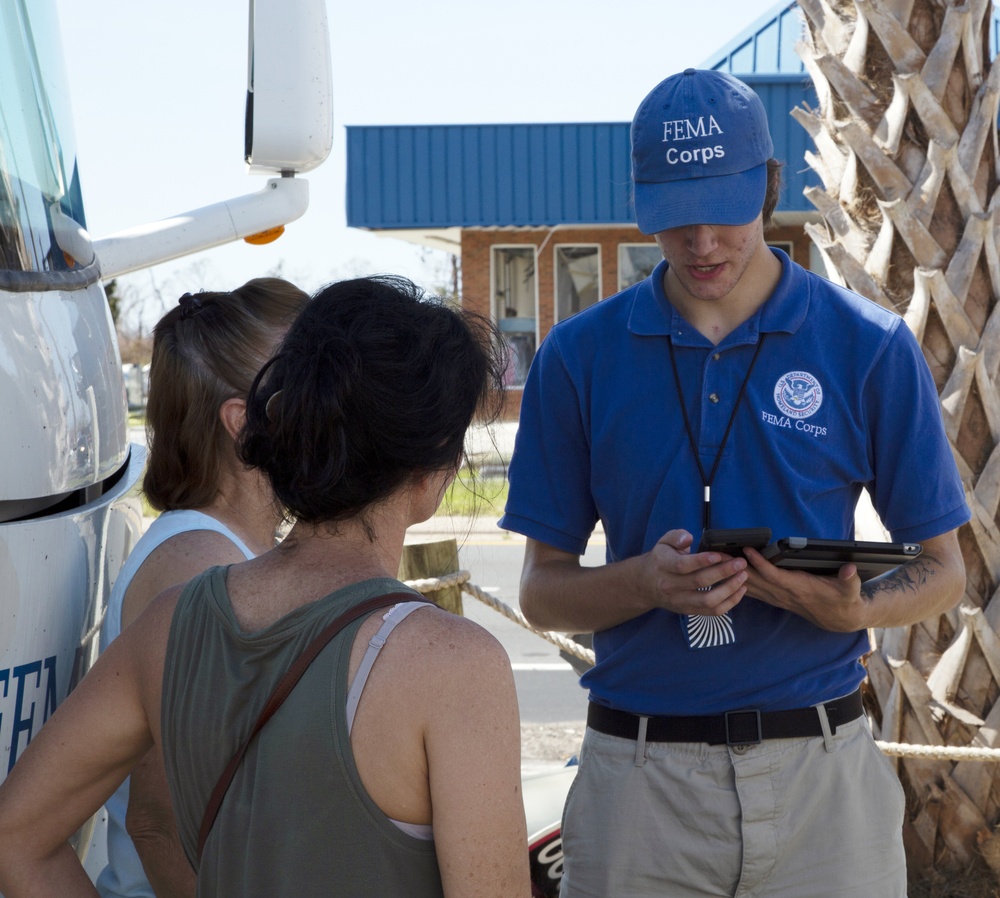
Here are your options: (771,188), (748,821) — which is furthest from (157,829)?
(771,188)

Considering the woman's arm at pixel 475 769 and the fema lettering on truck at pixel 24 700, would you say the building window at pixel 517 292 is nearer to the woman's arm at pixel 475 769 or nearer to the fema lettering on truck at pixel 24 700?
the fema lettering on truck at pixel 24 700

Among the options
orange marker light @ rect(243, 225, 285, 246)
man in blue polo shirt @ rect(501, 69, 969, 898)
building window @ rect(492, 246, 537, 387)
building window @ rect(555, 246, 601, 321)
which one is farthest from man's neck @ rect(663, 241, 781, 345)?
building window @ rect(555, 246, 601, 321)

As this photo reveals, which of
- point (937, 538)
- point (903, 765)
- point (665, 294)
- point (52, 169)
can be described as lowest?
point (903, 765)

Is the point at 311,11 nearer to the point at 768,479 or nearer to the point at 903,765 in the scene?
the point at 768,479

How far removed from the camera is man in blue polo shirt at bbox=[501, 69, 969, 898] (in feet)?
6.98

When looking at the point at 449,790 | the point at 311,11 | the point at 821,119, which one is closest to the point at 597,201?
the point at 821,119

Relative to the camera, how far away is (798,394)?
2.18m

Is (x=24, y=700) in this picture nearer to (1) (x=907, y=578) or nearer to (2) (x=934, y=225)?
(1) (x=907, y=578)

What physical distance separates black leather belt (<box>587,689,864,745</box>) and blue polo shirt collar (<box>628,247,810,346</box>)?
0.70 m

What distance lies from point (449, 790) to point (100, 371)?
1.04 m

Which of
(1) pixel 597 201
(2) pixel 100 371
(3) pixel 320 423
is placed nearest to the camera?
(3) pixel 320 423

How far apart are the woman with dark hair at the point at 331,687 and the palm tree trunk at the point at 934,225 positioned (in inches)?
84.1

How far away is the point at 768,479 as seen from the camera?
7.13 feet

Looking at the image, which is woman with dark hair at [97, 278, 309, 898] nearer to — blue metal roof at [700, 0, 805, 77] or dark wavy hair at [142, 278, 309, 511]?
dark wavy hair at [142, 278, 309, 511]
